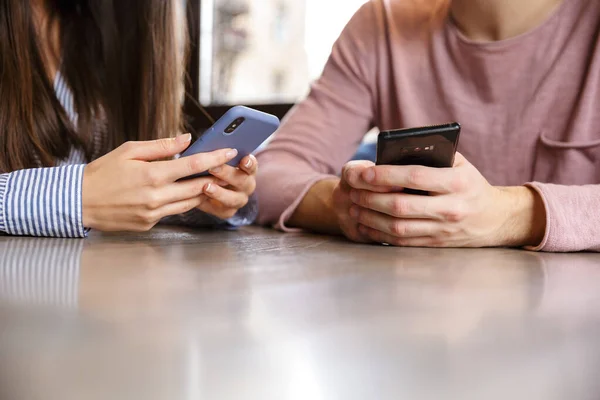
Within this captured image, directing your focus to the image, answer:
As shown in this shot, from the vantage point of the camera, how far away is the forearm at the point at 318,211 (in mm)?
837

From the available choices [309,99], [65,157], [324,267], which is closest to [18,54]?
[65,157]

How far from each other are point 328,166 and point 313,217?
289 mm

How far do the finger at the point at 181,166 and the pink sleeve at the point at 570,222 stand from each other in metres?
0.44

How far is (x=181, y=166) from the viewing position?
72 centimetres

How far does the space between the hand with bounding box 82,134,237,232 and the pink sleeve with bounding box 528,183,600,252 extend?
43cm

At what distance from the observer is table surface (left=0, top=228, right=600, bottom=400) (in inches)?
10.4

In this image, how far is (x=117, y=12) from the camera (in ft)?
3.94

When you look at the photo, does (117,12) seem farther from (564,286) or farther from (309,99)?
(564,286)

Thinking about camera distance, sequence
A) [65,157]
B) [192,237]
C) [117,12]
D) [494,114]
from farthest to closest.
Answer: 1. [117,12]
2. [65,157]
3. [494,114]
4. [192,237]

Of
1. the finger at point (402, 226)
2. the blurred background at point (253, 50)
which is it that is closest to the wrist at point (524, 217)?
the finger at point (402, 226)

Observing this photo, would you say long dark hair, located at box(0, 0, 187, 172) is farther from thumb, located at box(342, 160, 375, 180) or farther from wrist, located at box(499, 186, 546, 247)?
wrist, located at box(499, 186, 546, 247)

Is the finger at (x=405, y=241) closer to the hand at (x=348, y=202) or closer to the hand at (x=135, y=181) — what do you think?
the hand at (x=348, y=202)

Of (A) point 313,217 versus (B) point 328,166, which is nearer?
(A) point 313,217

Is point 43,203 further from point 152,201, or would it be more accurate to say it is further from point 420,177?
point 420,177
